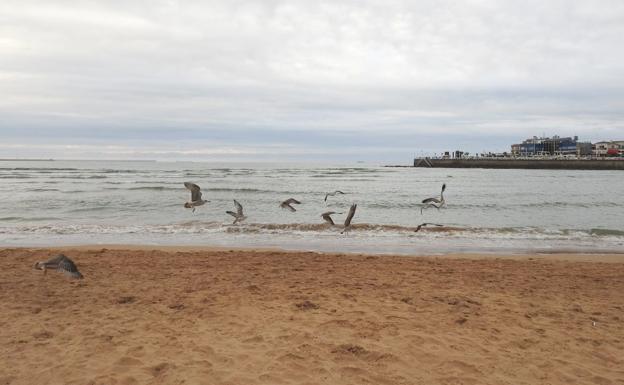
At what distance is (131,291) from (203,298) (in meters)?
1.25

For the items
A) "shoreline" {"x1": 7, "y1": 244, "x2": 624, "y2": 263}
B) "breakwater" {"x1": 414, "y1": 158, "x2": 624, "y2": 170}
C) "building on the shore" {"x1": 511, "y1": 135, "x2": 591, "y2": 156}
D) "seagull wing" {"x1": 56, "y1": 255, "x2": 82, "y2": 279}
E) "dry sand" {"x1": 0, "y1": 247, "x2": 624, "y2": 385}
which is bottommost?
"shoreline" {"x1": 7, "y1": 244, "x2": 624, "y2": 263}

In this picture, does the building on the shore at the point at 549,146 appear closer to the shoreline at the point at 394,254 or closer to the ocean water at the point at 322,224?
the ocean water at the point at 322,224

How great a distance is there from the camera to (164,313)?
5.93 metres

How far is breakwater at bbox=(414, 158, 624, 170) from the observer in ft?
259

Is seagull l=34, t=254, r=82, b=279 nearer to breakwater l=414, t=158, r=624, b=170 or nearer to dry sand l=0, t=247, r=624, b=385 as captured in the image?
dry sand l=0, t=247, r=624, b=385

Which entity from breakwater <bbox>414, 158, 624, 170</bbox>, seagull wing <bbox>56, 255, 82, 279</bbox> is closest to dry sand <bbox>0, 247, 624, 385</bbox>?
seagull wing <bbox>56, 255, 82, 279</bbox>

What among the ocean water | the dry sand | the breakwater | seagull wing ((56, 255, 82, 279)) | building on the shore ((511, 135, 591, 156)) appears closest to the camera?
the dry sand

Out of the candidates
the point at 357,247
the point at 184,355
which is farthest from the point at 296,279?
the point at 357,247

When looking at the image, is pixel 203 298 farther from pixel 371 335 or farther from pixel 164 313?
pixel 371 335

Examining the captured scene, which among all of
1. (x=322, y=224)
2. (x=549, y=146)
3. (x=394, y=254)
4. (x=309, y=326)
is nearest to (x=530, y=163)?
(x=549, y=146)

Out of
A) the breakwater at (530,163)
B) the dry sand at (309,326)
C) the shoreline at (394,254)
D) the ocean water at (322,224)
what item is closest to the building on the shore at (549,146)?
the breakwater at (530,163)

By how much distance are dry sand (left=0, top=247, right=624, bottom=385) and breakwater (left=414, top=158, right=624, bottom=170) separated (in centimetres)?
8249

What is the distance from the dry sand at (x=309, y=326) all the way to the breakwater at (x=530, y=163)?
3247 inches

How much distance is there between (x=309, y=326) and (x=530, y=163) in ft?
301
